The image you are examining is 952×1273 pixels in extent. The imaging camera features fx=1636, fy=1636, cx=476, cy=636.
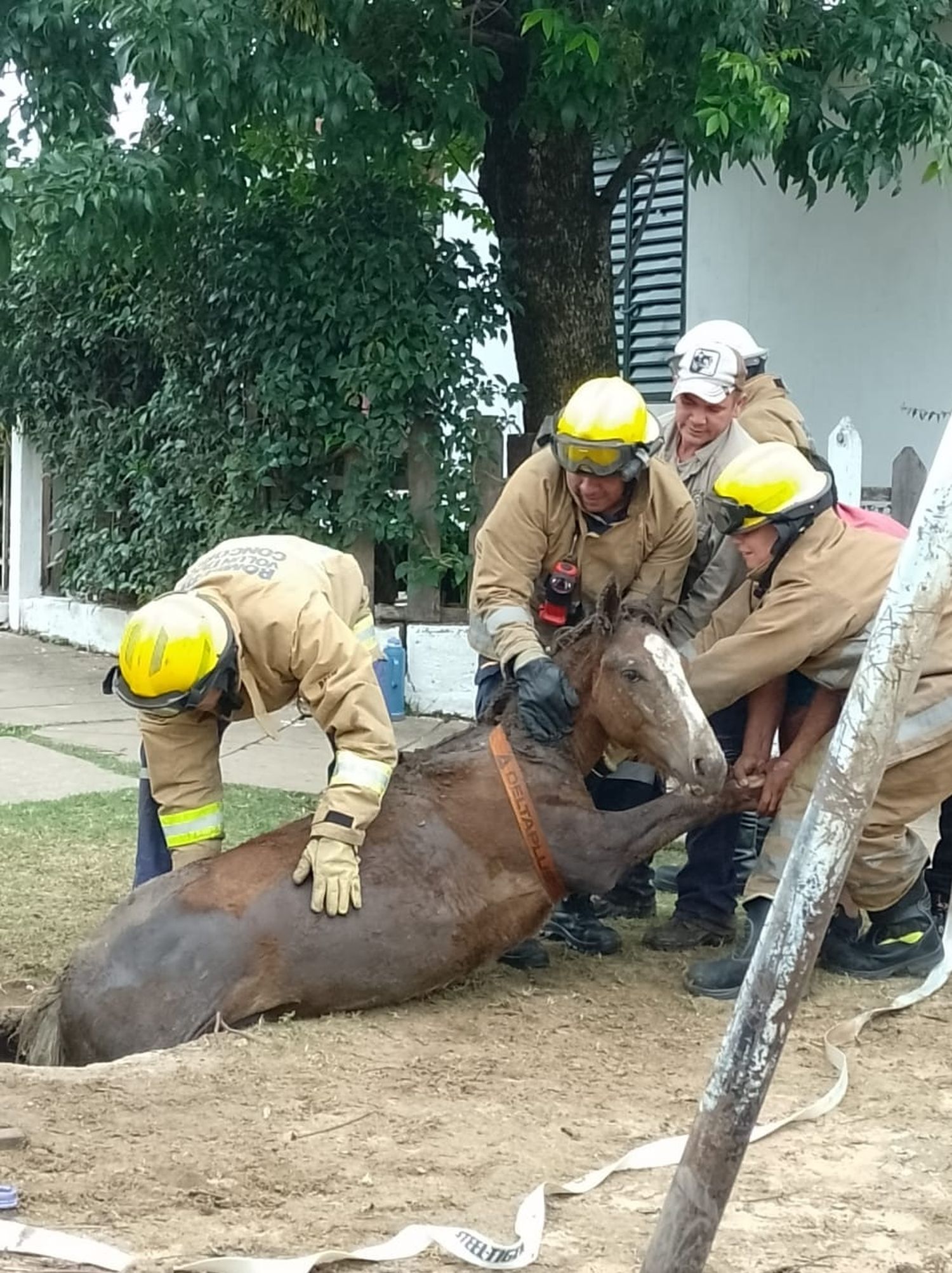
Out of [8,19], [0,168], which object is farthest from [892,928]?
[8,19]

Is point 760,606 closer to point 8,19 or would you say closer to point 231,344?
point 8,19

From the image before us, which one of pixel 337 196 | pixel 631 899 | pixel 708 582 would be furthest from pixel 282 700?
pixel 337 196

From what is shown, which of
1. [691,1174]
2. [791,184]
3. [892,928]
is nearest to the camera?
[691,1174]

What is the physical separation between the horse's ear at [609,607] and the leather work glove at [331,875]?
1147 millimetres

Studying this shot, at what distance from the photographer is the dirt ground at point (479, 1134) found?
367 cm

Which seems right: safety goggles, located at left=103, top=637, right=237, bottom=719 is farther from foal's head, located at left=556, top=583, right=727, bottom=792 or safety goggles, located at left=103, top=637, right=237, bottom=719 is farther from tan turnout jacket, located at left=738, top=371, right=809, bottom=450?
tan turnout jacket, located at left=738, top=371, right=809, bottom=450

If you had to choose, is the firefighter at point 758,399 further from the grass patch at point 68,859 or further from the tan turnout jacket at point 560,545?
the grass patch at point 68,859

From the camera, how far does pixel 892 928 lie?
5926 mm

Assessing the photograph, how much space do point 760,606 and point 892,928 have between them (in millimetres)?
1334

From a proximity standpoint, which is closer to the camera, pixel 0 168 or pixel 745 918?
pixel 745 918

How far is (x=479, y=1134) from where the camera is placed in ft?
14.2

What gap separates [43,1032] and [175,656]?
4.54 feet

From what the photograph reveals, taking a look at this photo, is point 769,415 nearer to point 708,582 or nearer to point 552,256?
point 708,582

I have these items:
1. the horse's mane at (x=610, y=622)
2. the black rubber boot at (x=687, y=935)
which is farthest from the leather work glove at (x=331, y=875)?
the black rubber boot at (x=687, y=935)
